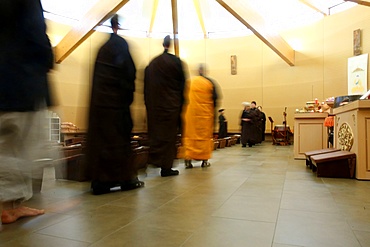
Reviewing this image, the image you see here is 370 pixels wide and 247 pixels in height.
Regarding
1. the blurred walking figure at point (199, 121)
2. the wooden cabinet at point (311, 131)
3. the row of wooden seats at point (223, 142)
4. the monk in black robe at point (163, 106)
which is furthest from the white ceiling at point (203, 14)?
the monk in black robe at point (163, 106)

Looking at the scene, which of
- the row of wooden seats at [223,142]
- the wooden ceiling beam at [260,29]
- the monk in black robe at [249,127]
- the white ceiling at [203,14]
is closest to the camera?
the row of wooden seats at [223,142]

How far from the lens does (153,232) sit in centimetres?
156

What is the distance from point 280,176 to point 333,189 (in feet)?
2.59

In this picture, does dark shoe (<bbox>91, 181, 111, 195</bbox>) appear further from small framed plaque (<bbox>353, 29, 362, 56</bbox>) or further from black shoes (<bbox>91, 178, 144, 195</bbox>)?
small framed plaque (<bbox>353, 29, 362, 56</bbox>)

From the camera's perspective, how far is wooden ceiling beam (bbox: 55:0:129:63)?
8.66 meters

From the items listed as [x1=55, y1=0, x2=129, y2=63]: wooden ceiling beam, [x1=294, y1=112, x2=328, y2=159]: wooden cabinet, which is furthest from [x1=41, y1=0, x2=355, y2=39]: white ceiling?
[x1=294, y1=112, x2=328, y2=159]: wooden cabinet

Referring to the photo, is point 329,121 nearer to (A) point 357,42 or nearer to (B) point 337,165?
(B) point 337,165

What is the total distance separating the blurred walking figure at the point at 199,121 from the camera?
4.27 m

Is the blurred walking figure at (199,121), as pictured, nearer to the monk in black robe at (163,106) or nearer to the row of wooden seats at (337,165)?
the monk in black robe at (163,106)

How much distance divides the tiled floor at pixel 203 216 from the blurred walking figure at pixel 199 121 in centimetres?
123

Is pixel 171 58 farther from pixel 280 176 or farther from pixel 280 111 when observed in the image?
pixel 280 111

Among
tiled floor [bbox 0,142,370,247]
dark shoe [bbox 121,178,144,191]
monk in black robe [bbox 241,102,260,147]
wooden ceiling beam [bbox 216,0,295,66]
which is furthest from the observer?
monk in black robe [bbox 241,102,260,147]

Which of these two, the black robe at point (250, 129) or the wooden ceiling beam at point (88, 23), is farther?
the black robe at point (250, 129)

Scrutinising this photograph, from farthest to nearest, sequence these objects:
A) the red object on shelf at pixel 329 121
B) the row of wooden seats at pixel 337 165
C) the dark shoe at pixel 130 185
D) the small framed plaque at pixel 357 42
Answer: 1. the small framed plaque at pixel 357 42
2. the red object on shelf at pixel 329 121
3. the row of wooden seats at pixel 337 165
4. the dark shoe at pixel 130 185
